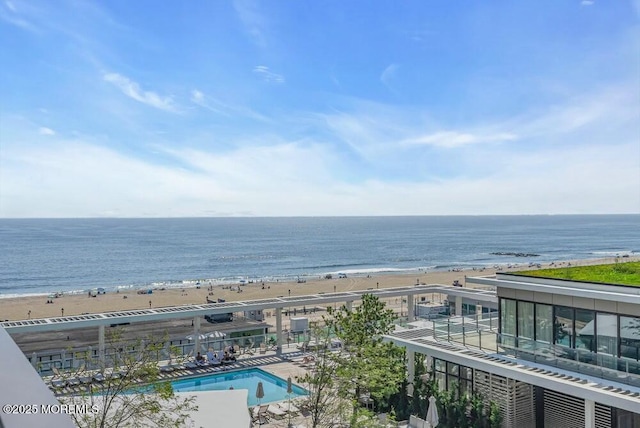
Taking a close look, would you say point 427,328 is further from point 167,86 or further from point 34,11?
point 167,86

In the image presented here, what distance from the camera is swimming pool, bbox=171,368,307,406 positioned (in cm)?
Result: 1895

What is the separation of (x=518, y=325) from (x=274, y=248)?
112506mm

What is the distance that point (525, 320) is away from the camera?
46.3ft

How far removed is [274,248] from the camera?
125 m

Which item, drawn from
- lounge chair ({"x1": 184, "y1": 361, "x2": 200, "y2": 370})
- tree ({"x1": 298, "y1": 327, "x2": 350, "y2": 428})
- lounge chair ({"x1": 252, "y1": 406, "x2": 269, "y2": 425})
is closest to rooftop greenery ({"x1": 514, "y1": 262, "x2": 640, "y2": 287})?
tree ({"x1": 298, "y1": 327, "x2": 350, "y2": 428})

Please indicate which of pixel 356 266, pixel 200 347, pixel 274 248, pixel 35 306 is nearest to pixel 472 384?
pixel 200 347

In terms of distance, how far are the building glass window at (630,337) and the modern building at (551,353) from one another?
0.02 metres

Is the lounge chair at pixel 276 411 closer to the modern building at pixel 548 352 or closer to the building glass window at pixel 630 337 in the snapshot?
the modern building at pixel 548 352

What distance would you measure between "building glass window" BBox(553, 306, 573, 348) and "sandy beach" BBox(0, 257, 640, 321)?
4158cm

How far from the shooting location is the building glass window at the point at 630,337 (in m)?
11.8

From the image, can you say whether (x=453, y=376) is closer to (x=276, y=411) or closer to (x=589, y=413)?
(x=589, y=413)

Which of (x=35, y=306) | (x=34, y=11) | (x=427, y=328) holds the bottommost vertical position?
(x=35, y=306)

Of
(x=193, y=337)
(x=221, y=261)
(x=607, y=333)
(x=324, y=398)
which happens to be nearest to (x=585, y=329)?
(x=607, y=333)

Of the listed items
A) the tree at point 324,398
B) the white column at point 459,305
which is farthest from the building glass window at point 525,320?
the white column at point 459,305
